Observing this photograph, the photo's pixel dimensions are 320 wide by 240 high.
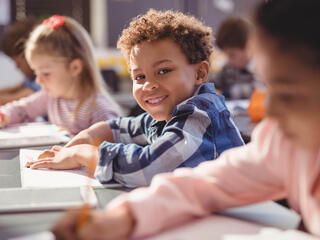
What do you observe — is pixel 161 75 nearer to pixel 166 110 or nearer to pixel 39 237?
pixel 166 110

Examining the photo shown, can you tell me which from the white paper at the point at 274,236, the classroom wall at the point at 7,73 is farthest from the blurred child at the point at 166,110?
the classroom wall at the point at 7,73

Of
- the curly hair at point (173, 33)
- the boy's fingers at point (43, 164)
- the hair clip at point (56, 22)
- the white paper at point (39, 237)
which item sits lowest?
the boy's fingers at point (43, 164)

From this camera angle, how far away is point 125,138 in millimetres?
1520

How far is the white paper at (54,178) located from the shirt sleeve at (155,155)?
47mm

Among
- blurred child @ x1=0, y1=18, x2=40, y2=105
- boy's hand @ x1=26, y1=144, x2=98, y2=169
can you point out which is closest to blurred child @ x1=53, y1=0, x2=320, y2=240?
boy's hand @ x1=26, y1=144, x2=98, y2=169

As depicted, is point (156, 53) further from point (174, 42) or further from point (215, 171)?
point (215, 171)

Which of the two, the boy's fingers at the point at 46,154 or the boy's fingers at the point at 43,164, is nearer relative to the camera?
the boy's fingers at the point at 43,164

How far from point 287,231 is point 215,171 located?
15cm

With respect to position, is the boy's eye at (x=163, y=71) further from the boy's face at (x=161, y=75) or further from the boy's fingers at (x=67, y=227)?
the boy's fingers at (x=67, y=227)

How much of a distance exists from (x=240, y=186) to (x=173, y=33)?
0.61 metres

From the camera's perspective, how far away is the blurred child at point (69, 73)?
199cm

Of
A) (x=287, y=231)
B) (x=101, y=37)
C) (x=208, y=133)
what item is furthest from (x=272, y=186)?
(x=101, y=37)

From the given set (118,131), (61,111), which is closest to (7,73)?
(61,111)

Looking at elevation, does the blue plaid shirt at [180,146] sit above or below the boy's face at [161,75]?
below
